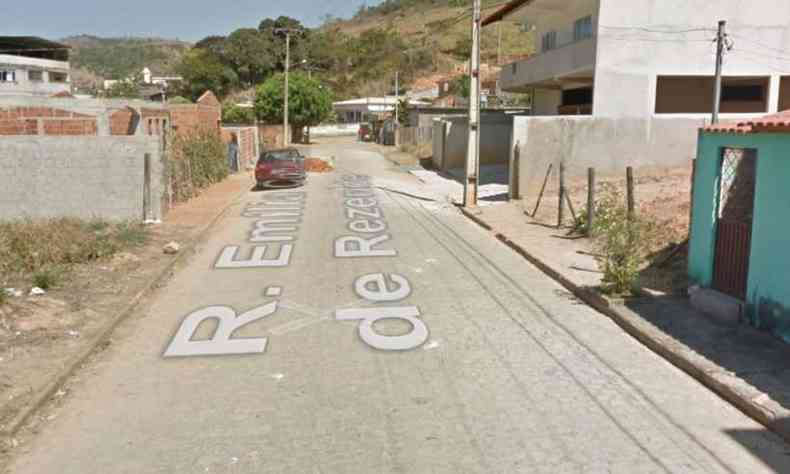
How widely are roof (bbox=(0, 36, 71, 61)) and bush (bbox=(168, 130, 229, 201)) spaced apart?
193 ft

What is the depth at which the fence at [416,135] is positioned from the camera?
45447mm

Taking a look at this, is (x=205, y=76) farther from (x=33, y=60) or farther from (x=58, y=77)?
(x=33, y=60)

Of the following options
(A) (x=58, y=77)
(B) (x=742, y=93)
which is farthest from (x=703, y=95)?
(A) (x=58, y=77)

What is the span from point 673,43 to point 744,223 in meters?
16.6

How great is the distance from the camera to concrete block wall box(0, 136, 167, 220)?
1562 cm

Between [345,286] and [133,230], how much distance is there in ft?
21.5

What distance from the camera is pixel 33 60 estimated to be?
7169 centimetres

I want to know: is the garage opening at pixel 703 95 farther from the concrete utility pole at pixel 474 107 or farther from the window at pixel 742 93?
the concrete utility pole at pixel 474 107

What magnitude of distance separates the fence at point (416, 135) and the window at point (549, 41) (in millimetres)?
11994

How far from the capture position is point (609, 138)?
813 inches

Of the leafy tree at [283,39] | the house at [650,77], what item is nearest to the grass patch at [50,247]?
the house at [650,77]

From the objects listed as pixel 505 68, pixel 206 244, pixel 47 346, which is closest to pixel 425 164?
pixel 505 68

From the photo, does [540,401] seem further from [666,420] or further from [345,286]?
[345,286]

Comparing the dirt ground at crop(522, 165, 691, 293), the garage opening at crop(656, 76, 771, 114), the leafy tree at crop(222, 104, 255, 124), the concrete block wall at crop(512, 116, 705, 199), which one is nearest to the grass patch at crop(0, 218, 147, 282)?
the dirt ground at crop(522, 165, 691, 293)
